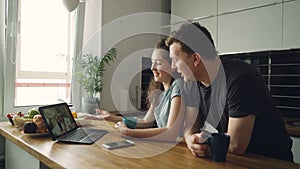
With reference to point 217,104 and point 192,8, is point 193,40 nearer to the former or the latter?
point 217,104

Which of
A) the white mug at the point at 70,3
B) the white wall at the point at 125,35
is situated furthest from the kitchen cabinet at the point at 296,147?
the white mug at the point at 70,3

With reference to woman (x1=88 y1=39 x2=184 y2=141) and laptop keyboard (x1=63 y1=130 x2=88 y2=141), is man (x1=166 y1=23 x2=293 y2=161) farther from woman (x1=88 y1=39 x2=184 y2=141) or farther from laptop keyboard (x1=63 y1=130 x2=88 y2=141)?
laptop keyboard (x1=63 y1=130 x2=88 y2=141)

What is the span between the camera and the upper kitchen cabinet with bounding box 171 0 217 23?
8.38 ft

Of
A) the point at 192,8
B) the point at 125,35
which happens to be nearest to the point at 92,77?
the point at 125,35

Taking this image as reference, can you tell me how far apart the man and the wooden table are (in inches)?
2.5

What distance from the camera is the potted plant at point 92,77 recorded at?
2537 mm

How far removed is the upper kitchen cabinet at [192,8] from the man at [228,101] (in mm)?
1373

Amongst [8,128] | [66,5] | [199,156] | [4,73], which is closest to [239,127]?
[199,156]

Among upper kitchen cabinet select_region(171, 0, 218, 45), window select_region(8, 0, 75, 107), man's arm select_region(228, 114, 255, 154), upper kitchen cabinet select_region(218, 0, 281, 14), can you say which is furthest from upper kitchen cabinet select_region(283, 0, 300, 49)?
window select_region(8, 0, 75, 107)

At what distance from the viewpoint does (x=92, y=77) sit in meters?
2.60

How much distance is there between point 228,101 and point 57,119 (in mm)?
850

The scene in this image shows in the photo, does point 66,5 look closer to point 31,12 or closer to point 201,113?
point 31,12

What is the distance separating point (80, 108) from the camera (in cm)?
274

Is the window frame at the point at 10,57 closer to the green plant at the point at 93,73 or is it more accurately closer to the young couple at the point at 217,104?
the green plant at the point at 93,73
